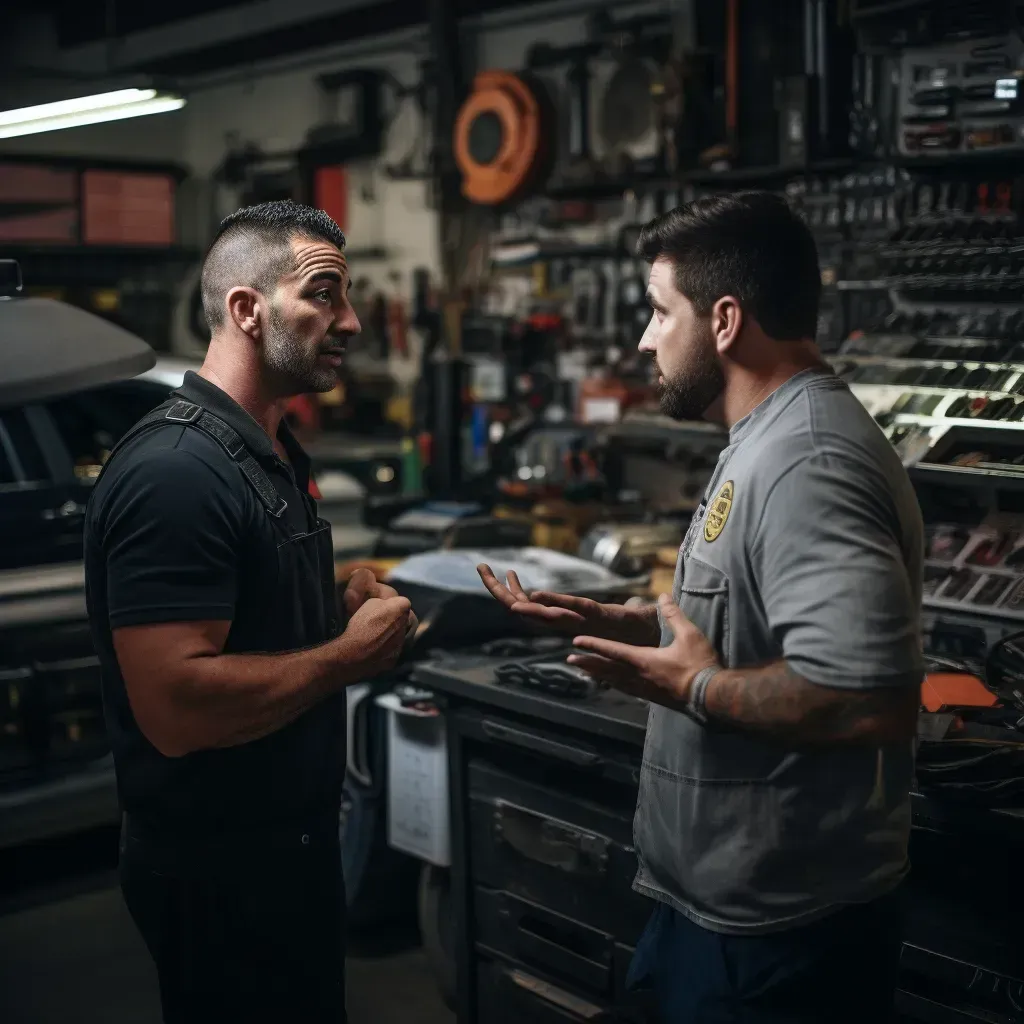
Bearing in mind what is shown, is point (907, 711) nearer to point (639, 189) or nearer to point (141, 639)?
point (141, 639)

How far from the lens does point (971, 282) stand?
10.2 feet

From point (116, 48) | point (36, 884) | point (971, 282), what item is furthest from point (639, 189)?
point (116, 48)

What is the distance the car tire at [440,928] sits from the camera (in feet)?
10.6

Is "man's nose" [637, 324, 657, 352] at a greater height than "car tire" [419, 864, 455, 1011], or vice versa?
"man's nose" [637, 324, 657, 352]

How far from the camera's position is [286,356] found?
2.03 meters

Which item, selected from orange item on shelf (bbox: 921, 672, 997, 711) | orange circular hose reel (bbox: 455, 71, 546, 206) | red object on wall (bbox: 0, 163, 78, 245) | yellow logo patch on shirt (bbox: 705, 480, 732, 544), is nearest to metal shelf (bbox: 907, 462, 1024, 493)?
orange item on shelf (bbox: 921, 672, 997, 711)

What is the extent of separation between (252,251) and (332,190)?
5.61 m

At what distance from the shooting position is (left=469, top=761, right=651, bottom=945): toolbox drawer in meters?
2.54

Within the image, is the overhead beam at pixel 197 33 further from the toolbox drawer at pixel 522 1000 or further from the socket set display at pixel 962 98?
the toolbox drawer at pixel 522 1000

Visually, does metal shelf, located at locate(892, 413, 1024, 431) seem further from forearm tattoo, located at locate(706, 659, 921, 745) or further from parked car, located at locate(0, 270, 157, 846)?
parked car, located at locate(0, 270, 157, 846)

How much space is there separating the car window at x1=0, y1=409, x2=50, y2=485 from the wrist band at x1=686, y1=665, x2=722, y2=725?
297 cm

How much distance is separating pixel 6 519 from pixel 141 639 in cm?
239

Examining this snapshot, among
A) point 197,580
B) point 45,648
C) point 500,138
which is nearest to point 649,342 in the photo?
point 197,580

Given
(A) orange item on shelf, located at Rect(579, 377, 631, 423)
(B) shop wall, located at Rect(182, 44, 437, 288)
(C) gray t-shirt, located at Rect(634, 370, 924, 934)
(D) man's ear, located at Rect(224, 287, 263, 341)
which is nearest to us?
(C) gray t-shirt, located at Rect(634, 370, 924, 934)
